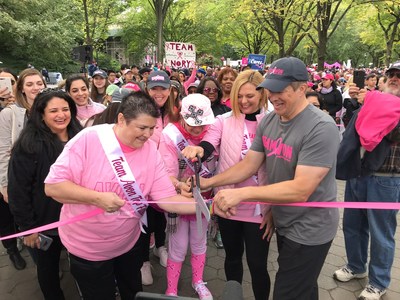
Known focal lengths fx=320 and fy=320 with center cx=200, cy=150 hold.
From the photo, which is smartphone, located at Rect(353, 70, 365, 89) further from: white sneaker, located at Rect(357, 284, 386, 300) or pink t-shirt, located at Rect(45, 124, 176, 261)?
pink t-shirt, located at Rect(45, 124, 176, 261)

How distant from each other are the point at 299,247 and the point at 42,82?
10.7ft

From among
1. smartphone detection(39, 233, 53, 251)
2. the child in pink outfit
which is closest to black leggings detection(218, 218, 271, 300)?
the child in pink outfit

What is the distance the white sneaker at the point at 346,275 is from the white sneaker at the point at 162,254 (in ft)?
6.35

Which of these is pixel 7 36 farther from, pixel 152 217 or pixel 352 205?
Result: pixel 352 205

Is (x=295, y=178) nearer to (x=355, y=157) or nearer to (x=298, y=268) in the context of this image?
(x=298, y=268)

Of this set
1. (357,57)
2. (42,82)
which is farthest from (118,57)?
(42,82)

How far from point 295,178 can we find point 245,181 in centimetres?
77

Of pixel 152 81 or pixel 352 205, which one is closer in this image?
pixel 352 205

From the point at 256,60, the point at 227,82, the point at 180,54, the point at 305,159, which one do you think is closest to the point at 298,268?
the point at 305,159

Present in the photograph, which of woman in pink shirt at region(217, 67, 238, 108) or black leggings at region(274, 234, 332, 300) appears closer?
black leggings at region(274, 234, 332, 300)

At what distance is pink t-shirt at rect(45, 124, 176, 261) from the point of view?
6.59 ft

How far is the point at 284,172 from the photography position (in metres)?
2.09

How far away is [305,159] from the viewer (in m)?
1.89

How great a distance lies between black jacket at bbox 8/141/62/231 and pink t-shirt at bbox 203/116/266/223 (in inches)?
51.6
